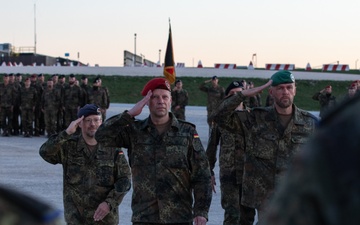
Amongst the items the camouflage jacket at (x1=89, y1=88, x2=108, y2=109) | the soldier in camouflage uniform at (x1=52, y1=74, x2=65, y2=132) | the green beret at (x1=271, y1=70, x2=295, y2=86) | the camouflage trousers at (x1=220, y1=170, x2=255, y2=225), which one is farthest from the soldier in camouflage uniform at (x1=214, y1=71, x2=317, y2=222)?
the soldier in camouflage uniform at (x1=52, y1=74, x2=65, y2=132)

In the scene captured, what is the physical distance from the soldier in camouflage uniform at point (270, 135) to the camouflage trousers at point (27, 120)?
58.0 feet

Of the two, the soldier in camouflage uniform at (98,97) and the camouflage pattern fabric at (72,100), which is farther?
the camouflage pattern fabric at (72,100)

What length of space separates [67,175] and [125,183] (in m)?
0.49

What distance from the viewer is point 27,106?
2338 cm

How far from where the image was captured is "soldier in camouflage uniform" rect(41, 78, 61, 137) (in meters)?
23.0

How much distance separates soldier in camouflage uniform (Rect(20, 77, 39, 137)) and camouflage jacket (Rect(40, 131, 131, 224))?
17223 mm

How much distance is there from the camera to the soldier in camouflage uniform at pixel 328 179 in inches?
45.7

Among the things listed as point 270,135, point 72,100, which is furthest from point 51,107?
point 270,135

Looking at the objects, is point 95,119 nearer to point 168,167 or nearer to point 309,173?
point 168,167

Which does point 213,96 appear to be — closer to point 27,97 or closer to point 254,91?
point 27,97

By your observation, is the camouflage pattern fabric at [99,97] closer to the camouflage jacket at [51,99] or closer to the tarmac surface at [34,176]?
the camouflage jacket at [51,99]

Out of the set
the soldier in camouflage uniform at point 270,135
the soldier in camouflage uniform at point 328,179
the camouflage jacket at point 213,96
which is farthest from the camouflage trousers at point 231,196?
the camouflage jacket at point 213,96

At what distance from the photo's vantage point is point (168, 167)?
216 inches

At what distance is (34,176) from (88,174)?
24.6 feet
